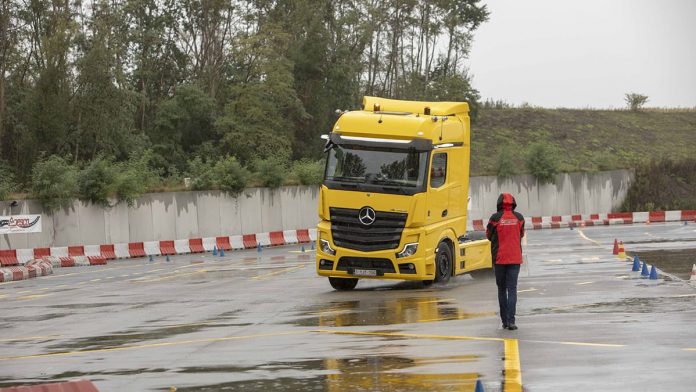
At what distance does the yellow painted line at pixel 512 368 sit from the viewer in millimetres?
11320

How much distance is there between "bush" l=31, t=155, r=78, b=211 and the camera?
158ft

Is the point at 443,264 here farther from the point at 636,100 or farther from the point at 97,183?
the point at 636,100

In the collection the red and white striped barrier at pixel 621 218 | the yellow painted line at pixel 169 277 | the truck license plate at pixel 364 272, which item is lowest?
the red and white striped barrier at pixel 621 218

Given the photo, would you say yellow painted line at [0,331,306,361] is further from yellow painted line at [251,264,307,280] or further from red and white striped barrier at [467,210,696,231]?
red and white striped barrier at [467,210,696,231]

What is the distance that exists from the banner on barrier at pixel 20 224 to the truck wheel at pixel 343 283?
21.9 meters

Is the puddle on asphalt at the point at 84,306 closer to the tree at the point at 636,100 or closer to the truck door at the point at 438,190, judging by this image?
the truck door at the point at 438,190

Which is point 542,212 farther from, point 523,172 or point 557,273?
point 557,273

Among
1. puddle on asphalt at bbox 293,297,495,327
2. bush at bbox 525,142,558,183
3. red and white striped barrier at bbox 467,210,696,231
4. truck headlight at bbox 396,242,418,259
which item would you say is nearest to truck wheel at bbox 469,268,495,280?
truck headlight at bbox 396,242,418,259

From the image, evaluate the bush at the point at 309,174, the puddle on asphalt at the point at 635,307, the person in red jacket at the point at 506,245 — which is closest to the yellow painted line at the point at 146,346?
the person in red jacket at the point at 506,245

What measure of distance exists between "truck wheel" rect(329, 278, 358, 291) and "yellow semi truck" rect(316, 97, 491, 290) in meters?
0.83

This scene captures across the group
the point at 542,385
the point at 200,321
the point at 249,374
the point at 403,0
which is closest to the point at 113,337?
the point at 200,321

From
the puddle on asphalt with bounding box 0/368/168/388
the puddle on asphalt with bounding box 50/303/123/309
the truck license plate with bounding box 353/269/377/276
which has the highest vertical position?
the truck license plate with bounding box 353/269/377/276

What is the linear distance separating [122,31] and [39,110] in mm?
14428

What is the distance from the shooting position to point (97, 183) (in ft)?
165
